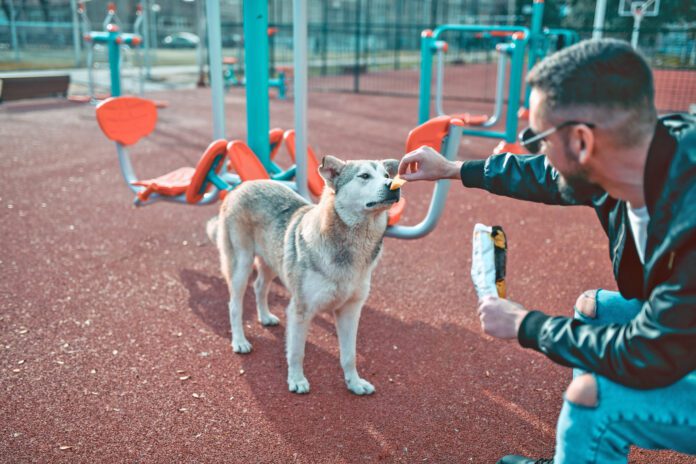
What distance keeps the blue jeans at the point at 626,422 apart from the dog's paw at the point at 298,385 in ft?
6.03

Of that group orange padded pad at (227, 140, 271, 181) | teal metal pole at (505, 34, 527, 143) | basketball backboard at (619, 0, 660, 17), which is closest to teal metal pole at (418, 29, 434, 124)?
teal metal pole at (505, 34, 527, 143)

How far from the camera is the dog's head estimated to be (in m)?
3.06

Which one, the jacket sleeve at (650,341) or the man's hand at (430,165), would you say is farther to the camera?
the man's hand at (430,165)

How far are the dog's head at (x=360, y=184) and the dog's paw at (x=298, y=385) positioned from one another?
1.13m

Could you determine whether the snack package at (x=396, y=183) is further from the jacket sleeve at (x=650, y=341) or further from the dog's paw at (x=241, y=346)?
the dog's paw at (x=241, y=346)

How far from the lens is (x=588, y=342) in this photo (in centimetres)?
179

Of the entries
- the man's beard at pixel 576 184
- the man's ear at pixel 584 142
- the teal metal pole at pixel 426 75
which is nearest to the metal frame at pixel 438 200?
the man's beard at pixel 576 184

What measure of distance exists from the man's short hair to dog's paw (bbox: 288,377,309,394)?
232cm

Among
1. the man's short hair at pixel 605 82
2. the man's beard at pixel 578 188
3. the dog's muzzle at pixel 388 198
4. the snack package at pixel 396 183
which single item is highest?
the man's short hair at pixel 605 82

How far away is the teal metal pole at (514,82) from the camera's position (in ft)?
30.2

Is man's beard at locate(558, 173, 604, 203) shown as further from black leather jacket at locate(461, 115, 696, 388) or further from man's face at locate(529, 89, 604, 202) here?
black leather jacket at locate(461, 115, 696, 388)

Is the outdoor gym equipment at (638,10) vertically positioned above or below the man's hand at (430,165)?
above

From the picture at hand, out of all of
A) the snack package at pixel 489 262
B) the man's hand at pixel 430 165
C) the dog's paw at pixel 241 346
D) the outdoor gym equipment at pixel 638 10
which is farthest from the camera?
the outdoor gym equipment at pixel 638 10

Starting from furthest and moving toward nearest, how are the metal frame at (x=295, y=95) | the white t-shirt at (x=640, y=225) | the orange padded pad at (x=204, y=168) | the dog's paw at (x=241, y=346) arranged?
1. the orange padded pad at (x=204, y=168)
2. the metal frame at (x=295, y=95)
3. the dog's paw at (x=241, y=346)
4. the white t-shirt at (x=640, y=225)
